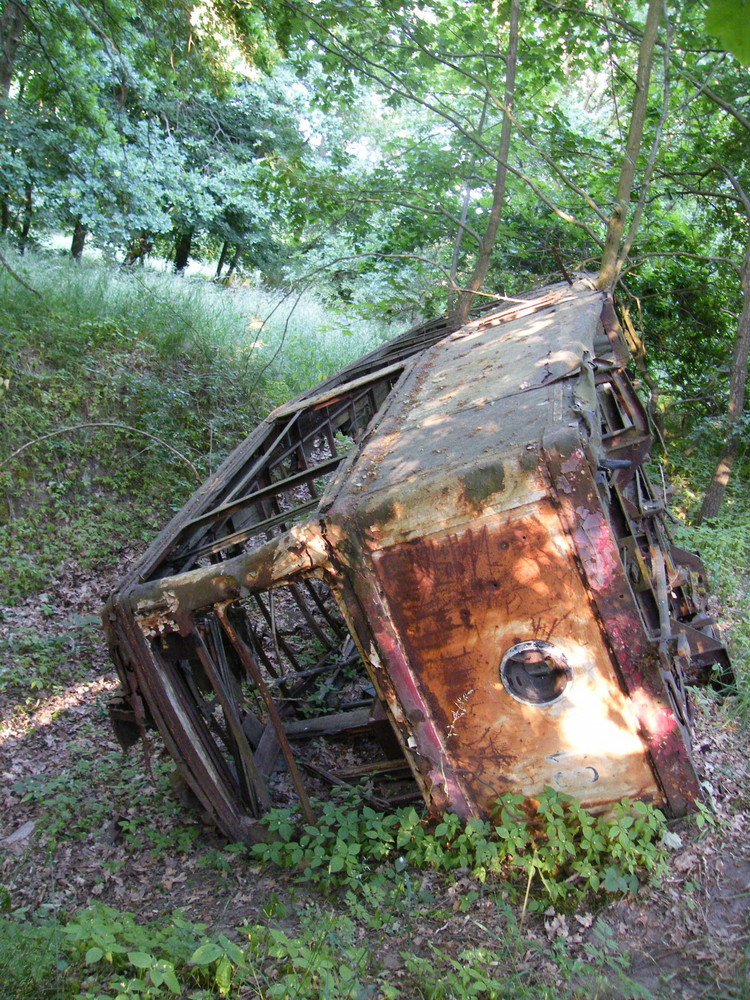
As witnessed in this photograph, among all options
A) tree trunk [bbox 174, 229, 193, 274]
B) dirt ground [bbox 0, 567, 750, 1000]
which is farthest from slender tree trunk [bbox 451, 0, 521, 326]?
tree trunk [bbox 174, 229, 193, 274]

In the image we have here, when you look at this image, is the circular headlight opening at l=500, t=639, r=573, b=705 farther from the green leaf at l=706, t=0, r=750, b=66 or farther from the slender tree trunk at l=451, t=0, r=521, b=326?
the slender tree trunk at l=451, t=0, r=521, b=326

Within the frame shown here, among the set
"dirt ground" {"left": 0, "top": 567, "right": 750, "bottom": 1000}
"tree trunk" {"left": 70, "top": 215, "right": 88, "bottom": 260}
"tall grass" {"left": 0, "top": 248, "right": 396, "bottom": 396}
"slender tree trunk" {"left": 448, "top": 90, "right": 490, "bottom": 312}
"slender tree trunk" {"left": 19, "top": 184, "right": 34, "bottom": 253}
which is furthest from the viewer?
"tree trunk" {"left": 70, "top": 215, "right": 88, "bottom": 260}

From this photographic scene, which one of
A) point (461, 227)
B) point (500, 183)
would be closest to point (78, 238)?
point (461, 227)

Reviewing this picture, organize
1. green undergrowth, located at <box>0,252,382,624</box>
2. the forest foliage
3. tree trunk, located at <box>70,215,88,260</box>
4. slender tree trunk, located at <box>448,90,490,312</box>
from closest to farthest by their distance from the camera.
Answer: green undergrowth, located at <box>0,252,382,624</box> < the forest foliage < slender tree trunk, located at <box>448,90,490,312</box> < tree trunk, located at <box>70,215,88,260</box>

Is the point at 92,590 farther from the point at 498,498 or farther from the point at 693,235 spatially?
the point at 693,235

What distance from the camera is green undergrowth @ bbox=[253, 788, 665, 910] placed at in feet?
12.3

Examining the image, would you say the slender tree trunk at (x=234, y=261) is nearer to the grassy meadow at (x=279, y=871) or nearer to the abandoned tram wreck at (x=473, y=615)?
the grassy meadow at (x=279, y=871)

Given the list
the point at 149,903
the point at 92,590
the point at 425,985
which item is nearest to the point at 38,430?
the point at 92,590

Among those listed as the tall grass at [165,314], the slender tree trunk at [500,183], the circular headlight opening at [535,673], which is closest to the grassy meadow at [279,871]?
the circular headlight opening at [535,673]

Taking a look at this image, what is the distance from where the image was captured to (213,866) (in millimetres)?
4602

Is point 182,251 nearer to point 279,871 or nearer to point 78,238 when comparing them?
point 78,238

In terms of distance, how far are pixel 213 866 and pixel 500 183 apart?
8.74 meters

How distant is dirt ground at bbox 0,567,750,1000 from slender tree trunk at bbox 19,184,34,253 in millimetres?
9796

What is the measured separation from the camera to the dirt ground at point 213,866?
3529mm
